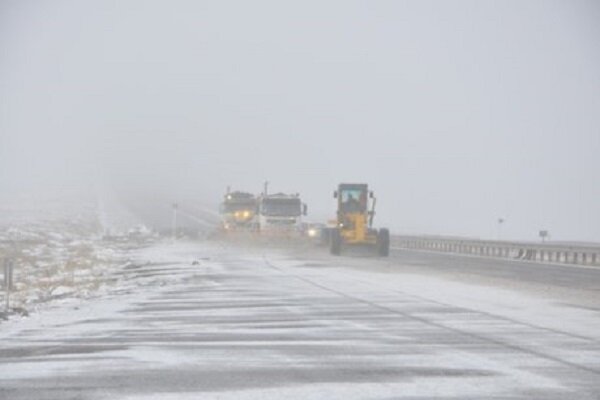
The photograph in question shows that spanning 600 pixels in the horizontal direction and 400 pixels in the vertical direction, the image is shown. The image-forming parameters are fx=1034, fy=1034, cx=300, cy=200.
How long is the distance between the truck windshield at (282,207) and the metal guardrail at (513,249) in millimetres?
8542

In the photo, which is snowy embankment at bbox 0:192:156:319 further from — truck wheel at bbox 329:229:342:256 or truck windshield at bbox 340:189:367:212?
truck windshield at bbox 340:189:367:212

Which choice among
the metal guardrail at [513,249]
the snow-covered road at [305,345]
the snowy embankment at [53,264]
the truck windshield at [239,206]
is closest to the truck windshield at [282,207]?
the metal guardrail at [513,249]

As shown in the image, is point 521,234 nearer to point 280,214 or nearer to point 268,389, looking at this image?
point 280,214

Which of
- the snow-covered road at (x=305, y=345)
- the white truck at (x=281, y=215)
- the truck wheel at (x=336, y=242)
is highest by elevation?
the white truck at (x=281, y=215)

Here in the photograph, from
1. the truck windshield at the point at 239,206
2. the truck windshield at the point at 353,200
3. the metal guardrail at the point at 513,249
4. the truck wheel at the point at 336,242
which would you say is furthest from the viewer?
the truck windshield at the point at 239,206

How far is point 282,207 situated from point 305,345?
160 ft

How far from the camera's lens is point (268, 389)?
33.4 ft

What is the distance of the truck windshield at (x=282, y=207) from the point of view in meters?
62.7

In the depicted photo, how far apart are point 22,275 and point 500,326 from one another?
24.0m

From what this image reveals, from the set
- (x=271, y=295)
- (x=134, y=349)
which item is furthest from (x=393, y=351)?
(x=271, y=295)

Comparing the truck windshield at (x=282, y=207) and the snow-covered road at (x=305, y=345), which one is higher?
the truck windshield at (x=282, y=207)

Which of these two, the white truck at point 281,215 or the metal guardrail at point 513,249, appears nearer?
the metal guardrail at point 513,249

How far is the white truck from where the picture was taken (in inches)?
2445

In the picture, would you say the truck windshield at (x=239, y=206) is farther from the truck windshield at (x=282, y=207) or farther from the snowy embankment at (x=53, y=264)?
the truck windshield at (x=282, y=207)
